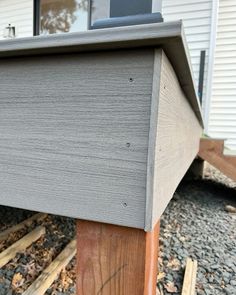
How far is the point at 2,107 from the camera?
787mm

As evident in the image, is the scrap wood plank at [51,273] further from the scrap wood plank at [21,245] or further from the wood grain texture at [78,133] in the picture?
the wood grain texture at [78,133]

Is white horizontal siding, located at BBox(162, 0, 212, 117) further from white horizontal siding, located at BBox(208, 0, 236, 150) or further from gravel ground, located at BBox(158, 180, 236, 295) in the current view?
gravel ground, located at BBox(158, 180, 236, 295)

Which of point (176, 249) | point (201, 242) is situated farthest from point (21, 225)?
point (201, 242)

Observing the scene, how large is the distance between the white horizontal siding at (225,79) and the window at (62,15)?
86.1 inches

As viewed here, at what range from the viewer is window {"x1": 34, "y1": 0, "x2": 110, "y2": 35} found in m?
4.59

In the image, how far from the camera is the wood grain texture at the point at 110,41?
564 mm

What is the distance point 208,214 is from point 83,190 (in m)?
2.50

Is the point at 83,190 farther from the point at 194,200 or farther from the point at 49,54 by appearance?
the point at 194,200

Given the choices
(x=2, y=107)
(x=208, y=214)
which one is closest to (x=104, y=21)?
(x=2, y=107)

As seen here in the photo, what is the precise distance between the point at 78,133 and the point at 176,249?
168 centimetres

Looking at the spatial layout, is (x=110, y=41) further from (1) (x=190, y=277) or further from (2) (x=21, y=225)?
(2) (x=21, y=225)

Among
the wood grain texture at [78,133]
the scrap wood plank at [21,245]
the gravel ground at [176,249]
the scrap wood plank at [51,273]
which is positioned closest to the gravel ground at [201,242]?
the gravel ground at [176,249]

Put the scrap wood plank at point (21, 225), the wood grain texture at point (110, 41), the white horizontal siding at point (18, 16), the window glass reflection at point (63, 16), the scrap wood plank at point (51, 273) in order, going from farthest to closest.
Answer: the white horizontal siding at point (18, 16)
the window glass reflection at point (63, 16)
the scrap wood plank at point (21, 225)
the scrap wood plank at point (51, 273)
the wood grain texture at point (110, 41)

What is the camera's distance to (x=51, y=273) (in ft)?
5.12
